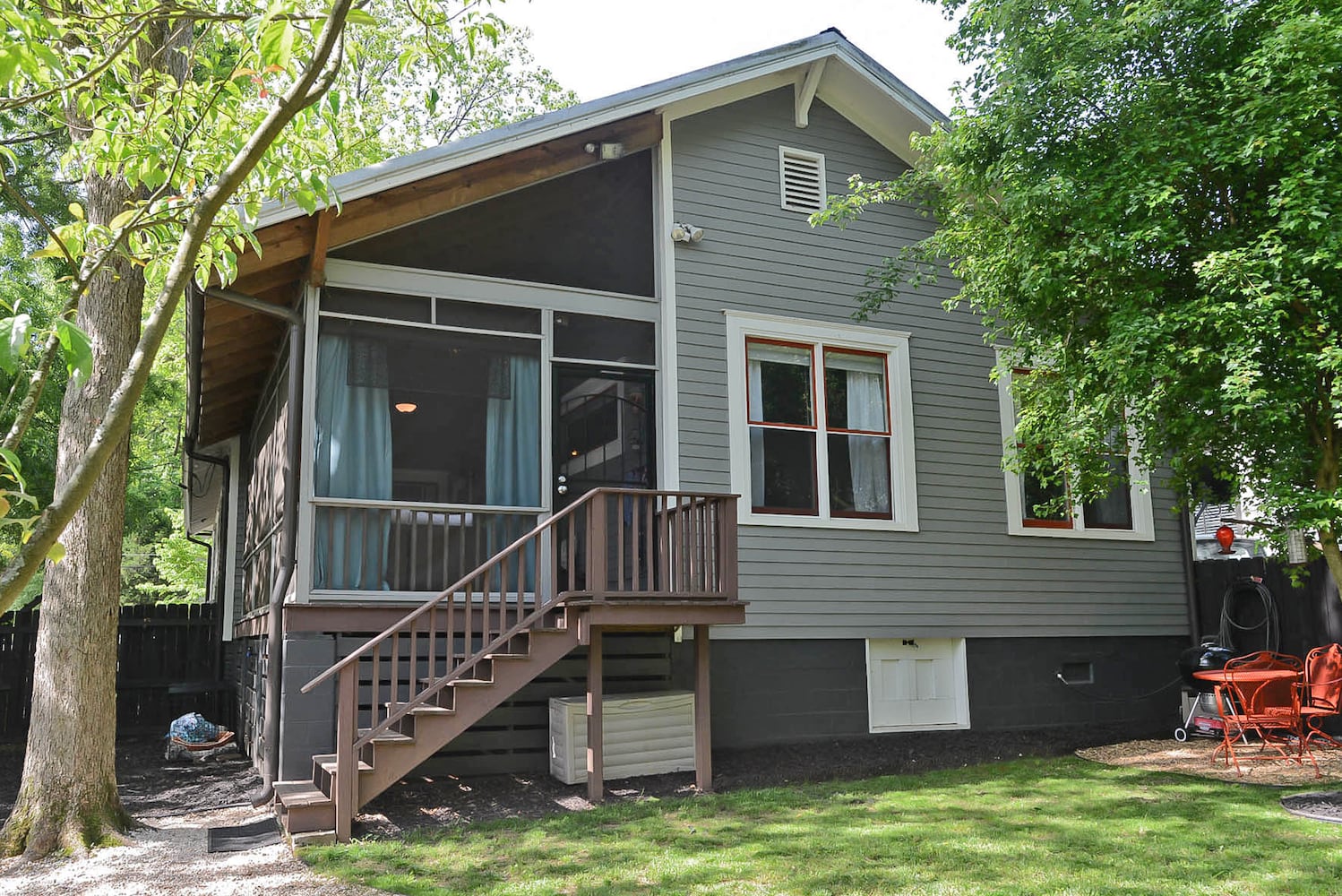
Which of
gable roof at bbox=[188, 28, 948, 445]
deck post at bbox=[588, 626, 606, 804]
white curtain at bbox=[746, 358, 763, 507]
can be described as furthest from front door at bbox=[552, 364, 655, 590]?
gable roof at bbox=[188, 28, 948, 445]

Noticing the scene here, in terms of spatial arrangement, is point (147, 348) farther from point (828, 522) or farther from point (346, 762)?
point (828, 522)

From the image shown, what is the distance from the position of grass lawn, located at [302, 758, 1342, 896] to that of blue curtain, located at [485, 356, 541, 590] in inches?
89.6

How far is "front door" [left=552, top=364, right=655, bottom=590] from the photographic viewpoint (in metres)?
8.63

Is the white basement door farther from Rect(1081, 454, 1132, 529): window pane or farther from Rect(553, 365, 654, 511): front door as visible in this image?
Rect(553, 365, 654, 511): front door

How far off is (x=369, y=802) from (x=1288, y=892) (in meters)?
5.31

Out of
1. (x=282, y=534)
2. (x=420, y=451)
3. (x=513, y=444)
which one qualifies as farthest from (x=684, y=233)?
(x=282, y=534)

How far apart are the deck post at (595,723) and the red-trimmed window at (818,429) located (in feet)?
7.59

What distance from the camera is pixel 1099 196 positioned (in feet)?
22.4

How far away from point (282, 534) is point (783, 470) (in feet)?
13.5

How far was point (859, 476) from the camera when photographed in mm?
9633

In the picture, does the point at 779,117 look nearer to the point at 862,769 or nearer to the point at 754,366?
the point at 754,366

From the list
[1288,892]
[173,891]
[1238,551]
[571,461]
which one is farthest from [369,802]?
[1238,551]

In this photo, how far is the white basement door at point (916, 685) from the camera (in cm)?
945

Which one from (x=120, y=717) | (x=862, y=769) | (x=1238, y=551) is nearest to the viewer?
(x=862, y=769)
